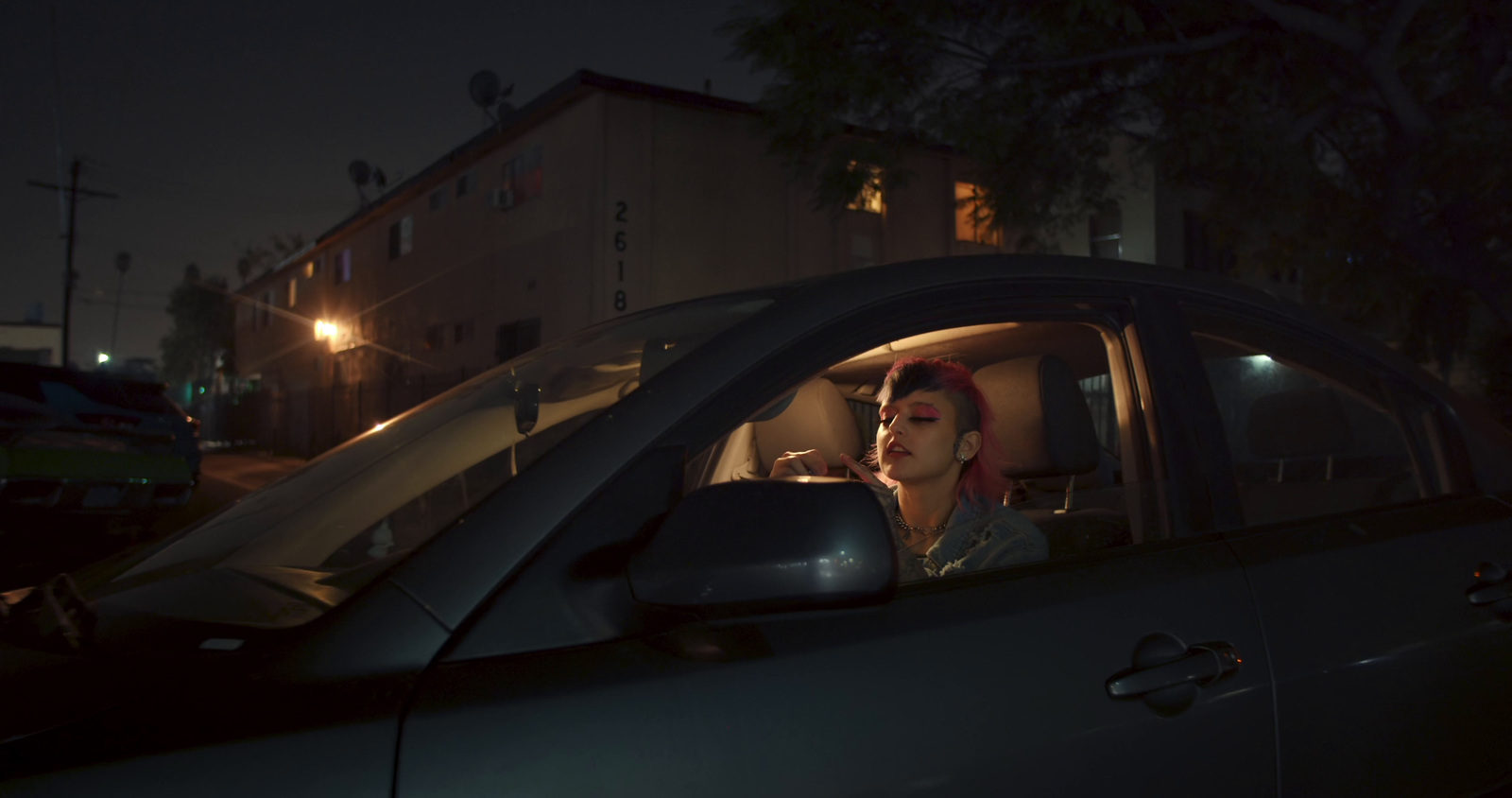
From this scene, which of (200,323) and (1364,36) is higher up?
(200,323)

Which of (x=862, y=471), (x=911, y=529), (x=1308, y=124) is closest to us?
(x=911, y=529)

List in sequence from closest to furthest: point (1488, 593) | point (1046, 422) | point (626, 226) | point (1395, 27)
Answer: point (1488, 593) → point (1046, 422) → point (1395, 27) → point (626, 226)

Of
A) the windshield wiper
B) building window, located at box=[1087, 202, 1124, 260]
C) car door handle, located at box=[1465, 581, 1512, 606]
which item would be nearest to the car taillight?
the windshield wiper

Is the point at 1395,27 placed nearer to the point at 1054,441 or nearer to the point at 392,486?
the point at 1054,441

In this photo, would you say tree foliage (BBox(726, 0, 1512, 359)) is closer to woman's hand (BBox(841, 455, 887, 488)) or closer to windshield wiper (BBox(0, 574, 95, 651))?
woman's hand (BBox(841, 455, 887, 488))

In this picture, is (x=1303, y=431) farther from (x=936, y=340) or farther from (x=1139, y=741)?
→ (x=1139, y=741)

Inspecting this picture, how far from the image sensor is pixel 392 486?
1.56 meters

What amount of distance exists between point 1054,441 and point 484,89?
18646mm

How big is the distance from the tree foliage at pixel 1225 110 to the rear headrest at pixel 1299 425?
9.36 meters

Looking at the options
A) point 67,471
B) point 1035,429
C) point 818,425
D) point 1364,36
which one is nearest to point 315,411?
point 67,471

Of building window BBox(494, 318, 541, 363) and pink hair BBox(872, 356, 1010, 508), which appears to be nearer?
pink hair BBox(872, 356, 1010, 508)

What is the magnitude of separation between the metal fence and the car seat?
9.56 m

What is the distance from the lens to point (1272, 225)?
45.9 feet

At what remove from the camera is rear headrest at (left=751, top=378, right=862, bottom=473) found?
236 cm
